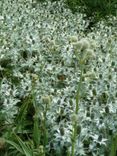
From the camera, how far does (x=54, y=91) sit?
4.56 meters

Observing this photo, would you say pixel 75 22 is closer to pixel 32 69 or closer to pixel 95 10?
pixel 95 10

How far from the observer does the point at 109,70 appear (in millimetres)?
4941

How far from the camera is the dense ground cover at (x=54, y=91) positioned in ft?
11.7

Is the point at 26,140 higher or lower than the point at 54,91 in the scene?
Answer: lower

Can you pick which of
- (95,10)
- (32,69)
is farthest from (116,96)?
(95,10)

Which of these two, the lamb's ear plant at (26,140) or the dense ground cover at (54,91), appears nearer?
the lamb's ear plant at (26,140)

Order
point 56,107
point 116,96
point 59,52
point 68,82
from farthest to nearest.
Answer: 1. point 59,52
2. point 68,82
3. point 116,96
4. point 56,107

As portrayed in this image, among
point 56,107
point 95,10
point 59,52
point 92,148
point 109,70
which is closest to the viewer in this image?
point 92,148

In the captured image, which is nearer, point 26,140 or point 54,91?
point 26,140

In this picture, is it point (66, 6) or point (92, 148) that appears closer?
point (92, 148)

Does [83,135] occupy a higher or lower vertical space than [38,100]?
lower

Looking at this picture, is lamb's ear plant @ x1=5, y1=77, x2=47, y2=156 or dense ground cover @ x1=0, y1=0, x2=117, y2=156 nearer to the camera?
lamb's ear plant @ x1=5, y1=77, x2=47, y2=156

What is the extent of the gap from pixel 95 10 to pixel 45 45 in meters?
3.34

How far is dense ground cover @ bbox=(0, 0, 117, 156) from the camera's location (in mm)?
3554
